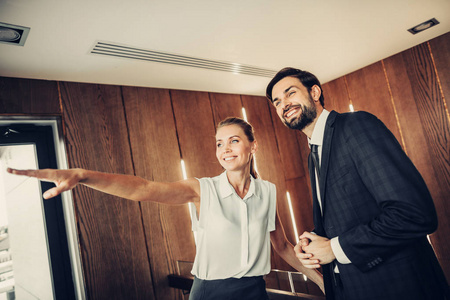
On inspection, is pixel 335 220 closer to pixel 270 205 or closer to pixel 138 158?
pixel 270 205

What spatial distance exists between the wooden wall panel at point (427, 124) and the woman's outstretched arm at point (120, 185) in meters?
3.94

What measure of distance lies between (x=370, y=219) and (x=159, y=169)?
286 centimetres

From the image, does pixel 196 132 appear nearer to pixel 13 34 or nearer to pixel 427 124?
pixel 13 34

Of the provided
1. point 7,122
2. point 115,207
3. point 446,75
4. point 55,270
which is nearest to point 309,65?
point 446,75

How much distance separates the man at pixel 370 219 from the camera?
94cm

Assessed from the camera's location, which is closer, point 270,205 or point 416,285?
point 416,285

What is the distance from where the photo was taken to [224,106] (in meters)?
4.56

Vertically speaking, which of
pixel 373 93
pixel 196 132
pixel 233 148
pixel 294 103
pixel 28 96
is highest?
pixel 28 96

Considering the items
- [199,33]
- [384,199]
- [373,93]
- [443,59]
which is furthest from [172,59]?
[443,59]

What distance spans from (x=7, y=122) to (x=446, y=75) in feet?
17.9

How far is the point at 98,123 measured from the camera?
319 centimetres

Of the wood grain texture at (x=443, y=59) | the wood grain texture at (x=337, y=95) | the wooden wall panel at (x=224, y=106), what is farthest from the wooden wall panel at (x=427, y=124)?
the wooden wall panel at (x=224, y=106)

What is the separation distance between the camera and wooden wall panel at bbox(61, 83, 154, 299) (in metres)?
2.88

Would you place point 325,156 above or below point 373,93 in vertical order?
below
